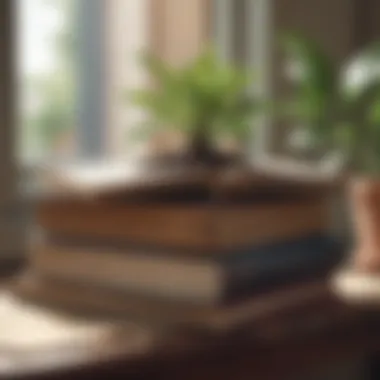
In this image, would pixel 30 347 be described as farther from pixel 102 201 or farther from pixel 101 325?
pixel 102 201

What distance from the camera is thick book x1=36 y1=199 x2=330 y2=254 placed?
872mm

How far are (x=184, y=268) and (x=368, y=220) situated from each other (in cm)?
30

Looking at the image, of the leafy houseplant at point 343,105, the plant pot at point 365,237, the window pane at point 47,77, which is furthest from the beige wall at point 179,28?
the plant pot at point 365,237

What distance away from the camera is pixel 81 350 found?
72 cm

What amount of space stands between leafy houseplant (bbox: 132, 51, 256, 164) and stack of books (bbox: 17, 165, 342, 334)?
129mm

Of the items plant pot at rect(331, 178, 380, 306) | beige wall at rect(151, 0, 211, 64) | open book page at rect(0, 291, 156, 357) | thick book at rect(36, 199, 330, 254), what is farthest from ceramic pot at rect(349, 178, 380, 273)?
beige wall at rect(151, 0, 211, 64)

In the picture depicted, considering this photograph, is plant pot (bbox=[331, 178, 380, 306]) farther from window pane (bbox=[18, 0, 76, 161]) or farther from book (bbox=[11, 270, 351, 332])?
window pane (bbox=[18, 0, 76, 161])

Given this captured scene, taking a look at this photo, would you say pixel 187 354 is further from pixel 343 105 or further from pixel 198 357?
pixel 343 105

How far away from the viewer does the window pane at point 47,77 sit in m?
1.31

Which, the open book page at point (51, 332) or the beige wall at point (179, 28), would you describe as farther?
the beige wall at point (179, 28)

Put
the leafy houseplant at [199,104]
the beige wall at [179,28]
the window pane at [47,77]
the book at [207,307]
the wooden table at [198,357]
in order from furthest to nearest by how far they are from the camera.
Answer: the beige wall at [179,28]
the window pane at [47,77]
the leafy houseplant at [199,104]
the book at [207,307]
the wooden table at [198,357]

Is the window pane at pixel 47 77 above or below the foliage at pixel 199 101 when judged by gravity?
above

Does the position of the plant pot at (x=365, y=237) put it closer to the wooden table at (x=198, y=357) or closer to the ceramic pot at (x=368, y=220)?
the ceramic pot at (x=368, y=220)

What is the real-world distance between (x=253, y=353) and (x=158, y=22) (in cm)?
80
